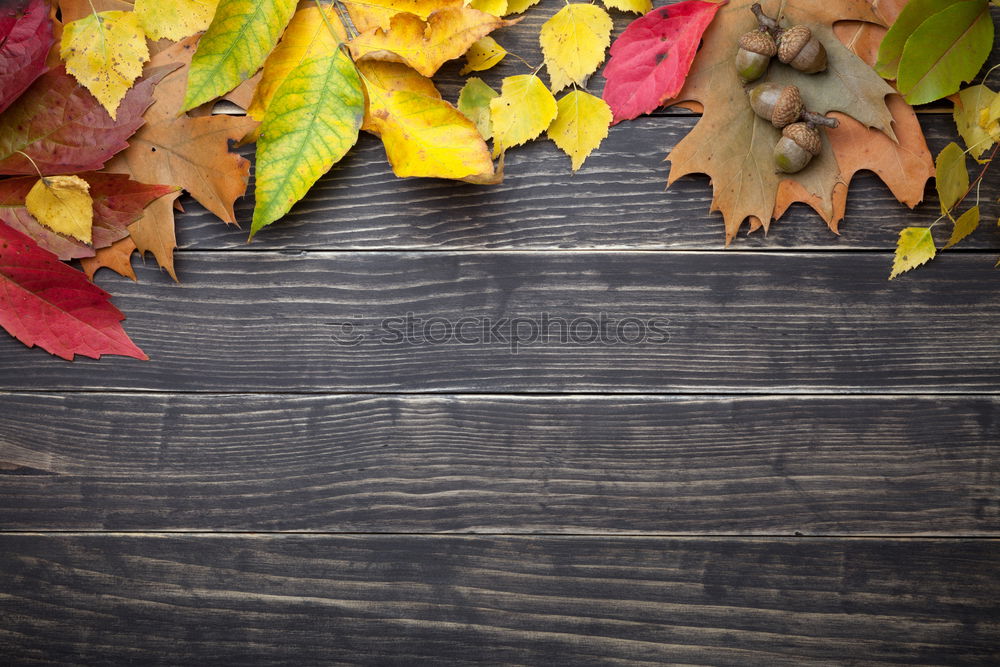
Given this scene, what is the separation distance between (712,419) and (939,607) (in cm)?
30

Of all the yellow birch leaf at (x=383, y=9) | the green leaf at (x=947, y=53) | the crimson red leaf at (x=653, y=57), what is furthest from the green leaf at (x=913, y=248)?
the yellow birch leaf at (x=383, y=9)

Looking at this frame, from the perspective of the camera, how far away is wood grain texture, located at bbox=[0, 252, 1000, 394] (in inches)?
27.7

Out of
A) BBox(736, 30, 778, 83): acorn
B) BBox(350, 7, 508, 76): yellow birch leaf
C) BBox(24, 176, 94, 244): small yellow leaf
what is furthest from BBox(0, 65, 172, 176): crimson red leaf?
BBox(736, 30, 778, 83): acorn

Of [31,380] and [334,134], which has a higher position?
[334,134]

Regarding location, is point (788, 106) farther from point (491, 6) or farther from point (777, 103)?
point (491, 6)

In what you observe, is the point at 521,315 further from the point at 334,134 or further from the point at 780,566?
the point at 780,566

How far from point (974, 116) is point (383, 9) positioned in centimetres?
58

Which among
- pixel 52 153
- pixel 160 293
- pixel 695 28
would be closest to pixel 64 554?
pixel 160 293

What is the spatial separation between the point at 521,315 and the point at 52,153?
50 centimetres

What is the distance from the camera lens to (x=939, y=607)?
2.30 feet

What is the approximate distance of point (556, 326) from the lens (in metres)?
0.71

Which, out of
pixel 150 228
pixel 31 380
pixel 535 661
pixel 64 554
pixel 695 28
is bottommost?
pixel 535 661

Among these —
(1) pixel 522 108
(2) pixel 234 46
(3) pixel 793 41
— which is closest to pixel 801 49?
(3) pixel 793 41

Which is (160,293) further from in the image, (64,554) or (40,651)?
(40,651)
